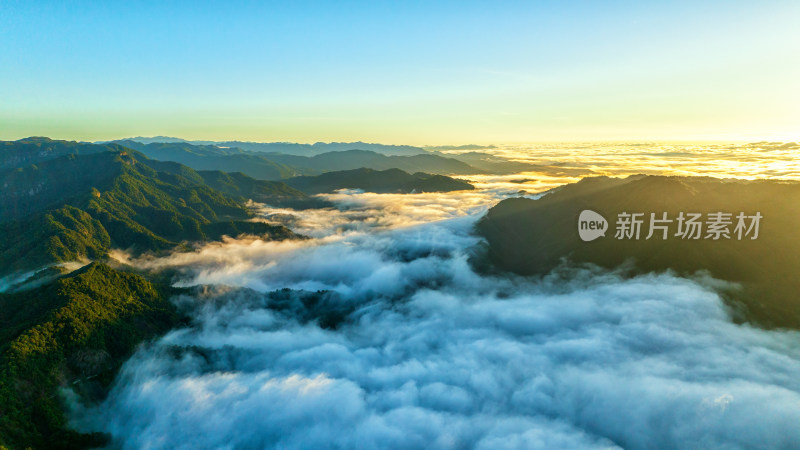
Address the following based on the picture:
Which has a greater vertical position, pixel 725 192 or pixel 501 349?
pixel 725 192

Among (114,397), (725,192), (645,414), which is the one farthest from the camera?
(725,192)

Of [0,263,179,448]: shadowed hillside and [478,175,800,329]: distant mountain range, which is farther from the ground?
[478,175,800,329]: distant mountain range

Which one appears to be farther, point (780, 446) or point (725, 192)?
point (725, 192)

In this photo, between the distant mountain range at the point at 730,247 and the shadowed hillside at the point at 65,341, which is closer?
the shadowed hillside at the point at 65,341

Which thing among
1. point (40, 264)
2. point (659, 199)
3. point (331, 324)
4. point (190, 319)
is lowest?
point (331, 324)

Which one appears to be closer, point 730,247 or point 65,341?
point 65,341

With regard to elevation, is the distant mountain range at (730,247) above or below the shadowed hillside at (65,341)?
above

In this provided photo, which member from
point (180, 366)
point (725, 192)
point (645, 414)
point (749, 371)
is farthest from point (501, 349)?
point (725, 192)

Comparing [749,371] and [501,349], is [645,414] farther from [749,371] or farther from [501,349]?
[501,349]

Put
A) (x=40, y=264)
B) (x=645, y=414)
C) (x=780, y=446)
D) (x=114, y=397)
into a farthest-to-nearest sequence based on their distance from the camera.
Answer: (x=40, y=264), (x=114, y=397), (x=645, y=414), (x=780, y=446)

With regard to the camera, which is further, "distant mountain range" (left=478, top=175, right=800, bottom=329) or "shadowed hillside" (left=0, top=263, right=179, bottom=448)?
"distant mountain range" (left=478, top=175, right=800, bottom=329)

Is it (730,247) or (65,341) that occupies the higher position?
(730,247)
